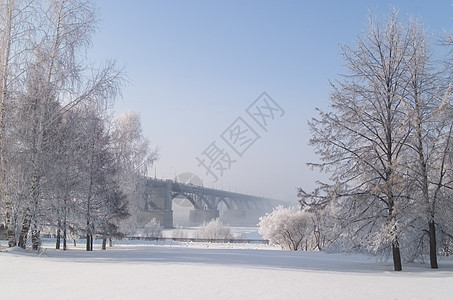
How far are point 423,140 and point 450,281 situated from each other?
5.01 metres

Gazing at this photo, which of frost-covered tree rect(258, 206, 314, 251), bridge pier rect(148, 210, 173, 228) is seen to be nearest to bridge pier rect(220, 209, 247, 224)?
bridge pier rect(148, 210, 173, 228)

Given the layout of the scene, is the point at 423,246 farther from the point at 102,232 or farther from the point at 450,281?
the point at 102,232

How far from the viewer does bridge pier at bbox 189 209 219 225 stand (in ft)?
303

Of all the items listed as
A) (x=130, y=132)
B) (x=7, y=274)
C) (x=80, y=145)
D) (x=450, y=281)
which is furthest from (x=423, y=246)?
(x=130, y=132)

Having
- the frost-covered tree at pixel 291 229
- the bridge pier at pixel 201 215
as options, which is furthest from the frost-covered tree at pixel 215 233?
the bridge pier at pixel 201 215

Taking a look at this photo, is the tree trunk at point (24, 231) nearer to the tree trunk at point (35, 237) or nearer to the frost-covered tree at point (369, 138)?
the tree trunk at point (35, 237)

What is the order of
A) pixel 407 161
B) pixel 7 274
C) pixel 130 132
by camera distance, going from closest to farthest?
pixel 7 274 < pixel 407 161 < pixel 130 132

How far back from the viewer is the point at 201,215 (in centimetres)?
9238

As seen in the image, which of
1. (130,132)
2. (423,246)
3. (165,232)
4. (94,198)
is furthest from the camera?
(165,232)

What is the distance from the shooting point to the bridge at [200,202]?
230 feet

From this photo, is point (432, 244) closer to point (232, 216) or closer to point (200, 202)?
point (200, 202)

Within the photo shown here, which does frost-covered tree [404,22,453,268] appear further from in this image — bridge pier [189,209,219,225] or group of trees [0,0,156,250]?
bridge pier [189,209,219,225]

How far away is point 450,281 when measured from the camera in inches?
346

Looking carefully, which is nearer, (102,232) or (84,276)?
(84,276)
